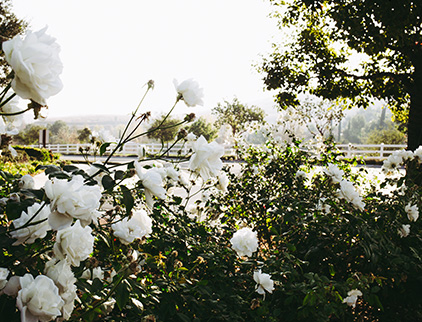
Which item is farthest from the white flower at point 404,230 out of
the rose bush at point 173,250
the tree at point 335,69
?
the tree at point 335,69

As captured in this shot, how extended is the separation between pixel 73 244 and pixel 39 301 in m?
0.12

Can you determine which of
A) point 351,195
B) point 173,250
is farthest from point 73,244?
point 351,195

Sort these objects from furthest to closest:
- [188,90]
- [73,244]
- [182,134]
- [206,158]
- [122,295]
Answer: [182,134], [188,90], [206,158], [122,295], [73,244]

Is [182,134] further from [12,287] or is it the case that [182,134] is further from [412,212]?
[412,212]

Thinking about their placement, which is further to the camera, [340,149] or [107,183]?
[340,149]

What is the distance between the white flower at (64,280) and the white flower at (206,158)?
46cm

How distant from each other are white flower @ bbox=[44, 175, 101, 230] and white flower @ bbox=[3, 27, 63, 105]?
16 cm

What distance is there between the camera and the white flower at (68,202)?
657mm

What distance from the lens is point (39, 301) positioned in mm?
666

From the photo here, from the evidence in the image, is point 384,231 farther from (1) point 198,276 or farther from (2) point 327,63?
(2) point 327,63

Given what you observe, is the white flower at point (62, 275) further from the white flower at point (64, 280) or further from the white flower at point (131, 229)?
the white flower at point (131, 229)

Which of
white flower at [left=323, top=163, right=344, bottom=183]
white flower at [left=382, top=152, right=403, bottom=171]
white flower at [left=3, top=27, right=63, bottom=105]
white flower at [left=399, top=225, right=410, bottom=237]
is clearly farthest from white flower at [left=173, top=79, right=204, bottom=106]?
white flower at [left=382, top=152, right=403, bottom=171]

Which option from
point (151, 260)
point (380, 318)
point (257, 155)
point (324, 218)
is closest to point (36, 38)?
point (151, 260)

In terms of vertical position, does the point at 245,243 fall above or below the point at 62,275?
above
